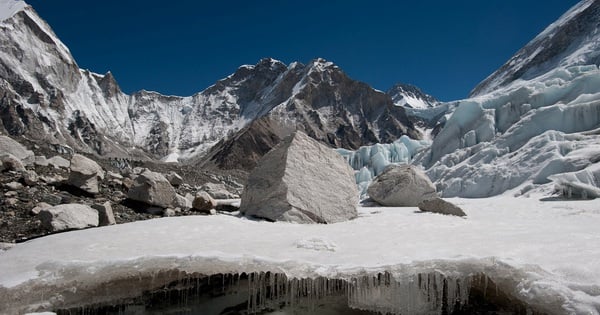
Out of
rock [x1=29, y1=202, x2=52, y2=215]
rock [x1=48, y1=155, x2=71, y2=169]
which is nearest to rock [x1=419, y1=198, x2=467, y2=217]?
rock [x1=29, y1=202, x2=52, y2=215]

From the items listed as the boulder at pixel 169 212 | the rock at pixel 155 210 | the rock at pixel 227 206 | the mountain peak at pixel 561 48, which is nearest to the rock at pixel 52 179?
the rock at pixel 155 210

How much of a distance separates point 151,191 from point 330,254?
8.17 metres

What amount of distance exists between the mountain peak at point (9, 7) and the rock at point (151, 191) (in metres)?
156

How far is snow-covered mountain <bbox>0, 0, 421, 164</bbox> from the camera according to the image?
119 m

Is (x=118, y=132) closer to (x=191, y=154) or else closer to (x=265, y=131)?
(x=191, y=154)

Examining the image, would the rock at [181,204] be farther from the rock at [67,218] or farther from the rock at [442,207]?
the rock at [442,207]

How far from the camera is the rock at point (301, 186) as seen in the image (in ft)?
30.9

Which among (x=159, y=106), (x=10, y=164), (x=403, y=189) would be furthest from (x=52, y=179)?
(x=159, y=106)

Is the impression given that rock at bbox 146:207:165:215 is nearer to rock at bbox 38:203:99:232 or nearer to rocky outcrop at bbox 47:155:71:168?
rock at bbox 38:203:99:232

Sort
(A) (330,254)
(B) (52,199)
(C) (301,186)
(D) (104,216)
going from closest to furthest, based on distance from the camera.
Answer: (A) (330,254), (D) (104,216), (C) (301,186), (B) (52,199)

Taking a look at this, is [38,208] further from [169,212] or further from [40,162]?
[40,162]

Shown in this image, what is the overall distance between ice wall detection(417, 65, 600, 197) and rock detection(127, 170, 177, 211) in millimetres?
14361

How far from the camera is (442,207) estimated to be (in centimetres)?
1035

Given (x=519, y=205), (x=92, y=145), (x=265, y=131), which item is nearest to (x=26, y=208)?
(x=519, y=205)
